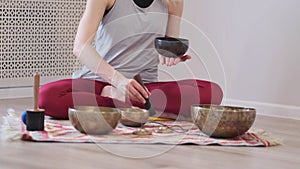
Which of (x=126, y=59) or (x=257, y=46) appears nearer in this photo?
(x=126, y=59)

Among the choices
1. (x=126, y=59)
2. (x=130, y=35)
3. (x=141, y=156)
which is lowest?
(x=141, y=156)

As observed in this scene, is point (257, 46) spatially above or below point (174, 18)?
below

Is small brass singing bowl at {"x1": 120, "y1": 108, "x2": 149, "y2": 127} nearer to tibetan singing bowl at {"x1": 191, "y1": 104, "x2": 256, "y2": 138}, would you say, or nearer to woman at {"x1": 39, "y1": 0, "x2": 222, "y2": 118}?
woman at {"x1": 39, "y1": 0, "x2": 222, "y2": 118}

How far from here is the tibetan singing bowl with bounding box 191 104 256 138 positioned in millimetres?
2043

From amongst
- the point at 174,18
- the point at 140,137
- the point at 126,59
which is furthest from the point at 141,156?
the point at 174,18

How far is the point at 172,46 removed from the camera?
7.68 ft

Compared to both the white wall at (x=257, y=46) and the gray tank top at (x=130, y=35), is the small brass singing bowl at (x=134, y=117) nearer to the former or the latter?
the gray tank top at (x=130, y=35)

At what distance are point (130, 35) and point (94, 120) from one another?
0.60m

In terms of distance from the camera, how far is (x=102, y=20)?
2.54 metres

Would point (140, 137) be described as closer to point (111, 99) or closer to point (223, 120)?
point (223, 120)

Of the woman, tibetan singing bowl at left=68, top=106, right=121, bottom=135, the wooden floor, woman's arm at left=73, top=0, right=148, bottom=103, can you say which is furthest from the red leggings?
the wooden floor

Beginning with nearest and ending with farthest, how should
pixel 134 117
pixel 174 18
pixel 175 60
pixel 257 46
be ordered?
pixel 134 117 → pixel 175 60 → pixel 174 18 → pixel 257 46

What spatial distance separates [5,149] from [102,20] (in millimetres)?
858

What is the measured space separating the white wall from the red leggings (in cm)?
50
